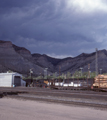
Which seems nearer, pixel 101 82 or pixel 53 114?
pixel 53 114

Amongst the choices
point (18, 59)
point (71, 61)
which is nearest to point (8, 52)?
point (18, 59)

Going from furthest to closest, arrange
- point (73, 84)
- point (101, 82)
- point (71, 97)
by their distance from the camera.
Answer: point (73, 84) < point (101, 82) < point (71, 97)

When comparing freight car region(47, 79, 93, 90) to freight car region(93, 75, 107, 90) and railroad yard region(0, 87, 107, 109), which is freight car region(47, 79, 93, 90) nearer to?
freight car region(93, 75, 107, 90)

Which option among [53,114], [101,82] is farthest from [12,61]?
[53,114]

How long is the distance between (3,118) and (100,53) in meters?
160

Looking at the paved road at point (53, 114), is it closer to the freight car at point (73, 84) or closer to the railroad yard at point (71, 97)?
the railroad yard at point (71, 97)

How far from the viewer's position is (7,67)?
131875 mm

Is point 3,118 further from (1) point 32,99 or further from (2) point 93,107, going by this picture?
(1) point 32,99

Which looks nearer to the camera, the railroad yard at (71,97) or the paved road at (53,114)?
the paved road at (53,114)

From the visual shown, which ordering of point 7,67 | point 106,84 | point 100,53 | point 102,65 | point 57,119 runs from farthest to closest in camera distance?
point 100,53 → point 102,65 → point 7,67 → point 106,84 → point 57,119

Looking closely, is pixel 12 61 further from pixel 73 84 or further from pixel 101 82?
pixel 101 82

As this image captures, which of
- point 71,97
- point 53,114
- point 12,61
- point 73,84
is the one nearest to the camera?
point 53,114

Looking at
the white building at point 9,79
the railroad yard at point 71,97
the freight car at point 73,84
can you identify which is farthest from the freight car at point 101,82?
the white building at point 9,79

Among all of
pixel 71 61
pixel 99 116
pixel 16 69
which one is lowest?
pixel 99 116
